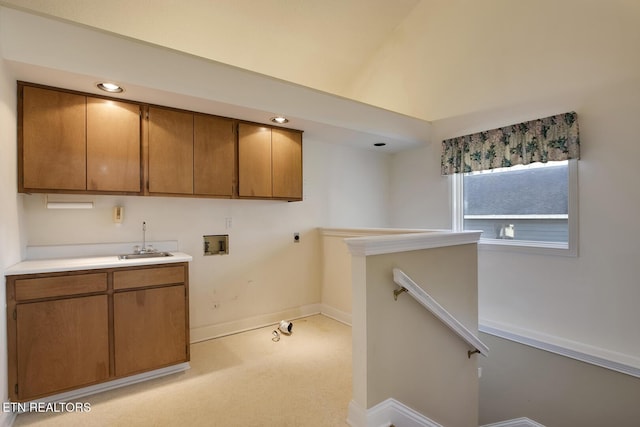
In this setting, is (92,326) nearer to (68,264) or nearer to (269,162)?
(68,264)

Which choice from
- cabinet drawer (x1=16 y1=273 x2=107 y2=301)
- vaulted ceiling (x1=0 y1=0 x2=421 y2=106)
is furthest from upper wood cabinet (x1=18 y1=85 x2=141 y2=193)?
vaulted ceiling (x1=0 y1=0 x2=421 y2=106)

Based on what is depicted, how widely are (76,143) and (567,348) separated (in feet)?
15.8

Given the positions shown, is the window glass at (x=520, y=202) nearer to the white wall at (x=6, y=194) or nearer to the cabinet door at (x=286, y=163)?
the cabinet door at (x=286, y=163)

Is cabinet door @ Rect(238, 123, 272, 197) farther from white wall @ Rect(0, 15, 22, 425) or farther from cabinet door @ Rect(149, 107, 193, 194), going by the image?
white wall @ Rect(0, 15, 22, 425)

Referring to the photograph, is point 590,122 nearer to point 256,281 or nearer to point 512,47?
point 512,47

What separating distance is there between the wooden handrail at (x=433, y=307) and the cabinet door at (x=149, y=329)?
69.8 inches

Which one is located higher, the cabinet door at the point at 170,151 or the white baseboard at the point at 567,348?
the cabinet door at the point at 170,151

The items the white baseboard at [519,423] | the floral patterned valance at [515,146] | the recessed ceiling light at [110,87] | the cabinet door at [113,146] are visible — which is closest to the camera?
the recessed ceiling light at [110,87]

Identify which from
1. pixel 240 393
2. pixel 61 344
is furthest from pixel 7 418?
pixel 240 393

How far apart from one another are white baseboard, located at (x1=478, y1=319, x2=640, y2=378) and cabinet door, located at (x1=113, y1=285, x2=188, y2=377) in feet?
11.2

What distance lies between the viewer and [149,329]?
2396mm

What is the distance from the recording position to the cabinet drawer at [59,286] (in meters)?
1.99

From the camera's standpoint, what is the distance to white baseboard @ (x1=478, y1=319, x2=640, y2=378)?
8.98 ft

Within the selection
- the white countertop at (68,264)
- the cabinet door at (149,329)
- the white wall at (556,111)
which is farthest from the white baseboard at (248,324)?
the white wall at (556,111)
